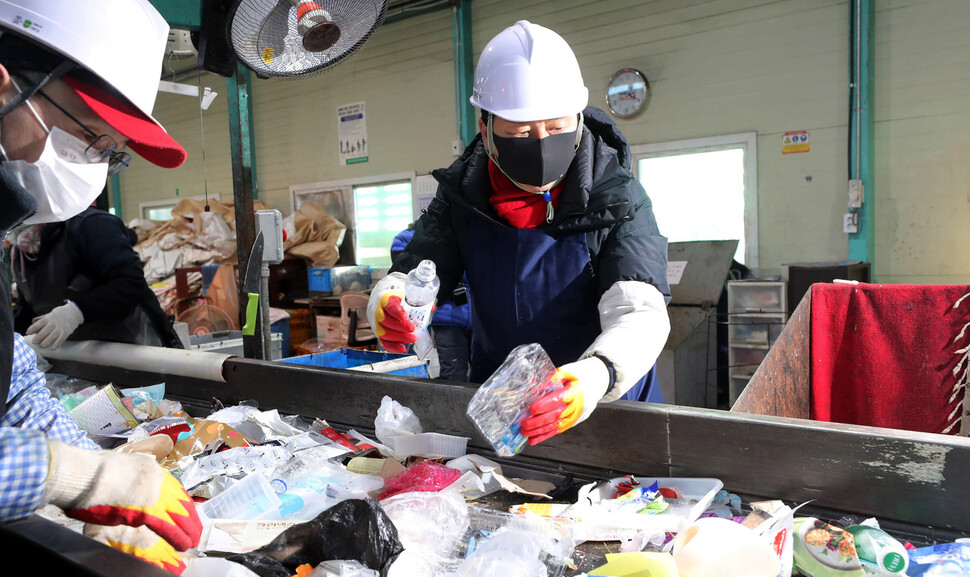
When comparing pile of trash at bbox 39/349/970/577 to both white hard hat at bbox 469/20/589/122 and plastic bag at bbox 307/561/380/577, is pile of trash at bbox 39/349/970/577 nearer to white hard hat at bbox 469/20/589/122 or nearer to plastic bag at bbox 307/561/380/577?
plastic bag at bbox 307/561/380/577

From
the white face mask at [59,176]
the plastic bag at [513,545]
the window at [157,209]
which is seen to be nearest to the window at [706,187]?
the plastic bag at [513,545]

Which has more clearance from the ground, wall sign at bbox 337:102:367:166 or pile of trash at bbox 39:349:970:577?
wall sign at bbox 337:102:367:166

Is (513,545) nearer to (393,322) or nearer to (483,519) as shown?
(483,519)

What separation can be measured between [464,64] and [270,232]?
5.20 m

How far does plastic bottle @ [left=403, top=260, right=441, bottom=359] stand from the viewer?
6.18 feet

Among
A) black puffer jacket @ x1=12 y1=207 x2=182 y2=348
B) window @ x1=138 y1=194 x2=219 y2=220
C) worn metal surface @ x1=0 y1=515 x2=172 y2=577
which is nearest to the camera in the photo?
worn metal surface @ x1=0 y1=515 x2=172 y2=577

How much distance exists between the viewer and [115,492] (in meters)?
1.04

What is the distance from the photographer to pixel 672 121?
6.19 metres

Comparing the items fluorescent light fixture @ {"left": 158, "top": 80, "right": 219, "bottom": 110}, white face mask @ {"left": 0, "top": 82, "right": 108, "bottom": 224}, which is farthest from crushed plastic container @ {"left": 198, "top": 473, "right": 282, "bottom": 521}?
fluorescent light fixture @ {"left": 158, "top": 80, "right": 219, "bottom": 110}

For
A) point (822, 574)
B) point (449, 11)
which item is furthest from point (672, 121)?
point (822, 574)

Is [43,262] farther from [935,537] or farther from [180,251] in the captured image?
[180,251]

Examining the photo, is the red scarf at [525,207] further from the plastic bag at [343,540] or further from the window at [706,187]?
the window at [706,187]

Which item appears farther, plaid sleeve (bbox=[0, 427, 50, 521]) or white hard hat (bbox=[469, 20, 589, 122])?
white hard hat (bbox=[469, 20, 589, 122])

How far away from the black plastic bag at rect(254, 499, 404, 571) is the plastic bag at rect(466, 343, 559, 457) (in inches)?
13.1
